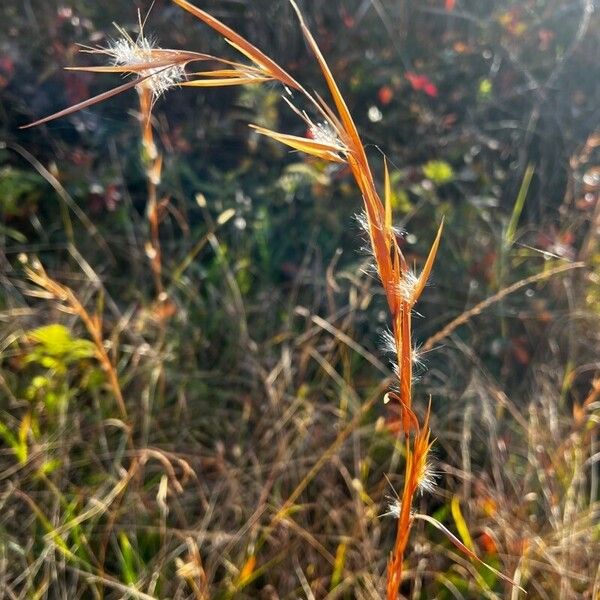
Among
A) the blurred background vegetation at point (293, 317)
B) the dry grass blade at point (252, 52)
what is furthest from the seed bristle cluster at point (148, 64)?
the blurred background vegetation at point (293, 317)

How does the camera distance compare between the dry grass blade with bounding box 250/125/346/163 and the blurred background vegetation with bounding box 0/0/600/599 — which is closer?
the dry grass blade with bounding box 250/125/346/163

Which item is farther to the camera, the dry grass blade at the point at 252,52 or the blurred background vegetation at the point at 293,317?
the blurred background vegetation at the point at 293,317

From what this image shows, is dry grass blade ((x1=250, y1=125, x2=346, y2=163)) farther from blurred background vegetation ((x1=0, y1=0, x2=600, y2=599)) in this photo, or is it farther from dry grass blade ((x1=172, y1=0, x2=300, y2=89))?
blurred background vegetation ((x1=0, y1=0, x2=600, y2=599))

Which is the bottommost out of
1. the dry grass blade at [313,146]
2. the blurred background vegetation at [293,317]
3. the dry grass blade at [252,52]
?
the blurred background vegetation at [293,317]

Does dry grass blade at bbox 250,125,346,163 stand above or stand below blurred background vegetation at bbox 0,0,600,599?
above

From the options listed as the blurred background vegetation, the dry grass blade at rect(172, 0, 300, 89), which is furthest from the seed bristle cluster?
the blurred background vegetation

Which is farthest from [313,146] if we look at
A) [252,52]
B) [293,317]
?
[293,317]

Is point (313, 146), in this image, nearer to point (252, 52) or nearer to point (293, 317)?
point (252, 52)

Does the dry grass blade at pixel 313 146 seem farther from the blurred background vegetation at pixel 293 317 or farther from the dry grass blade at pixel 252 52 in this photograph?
the blurred background vegetation at pixel 293 317
